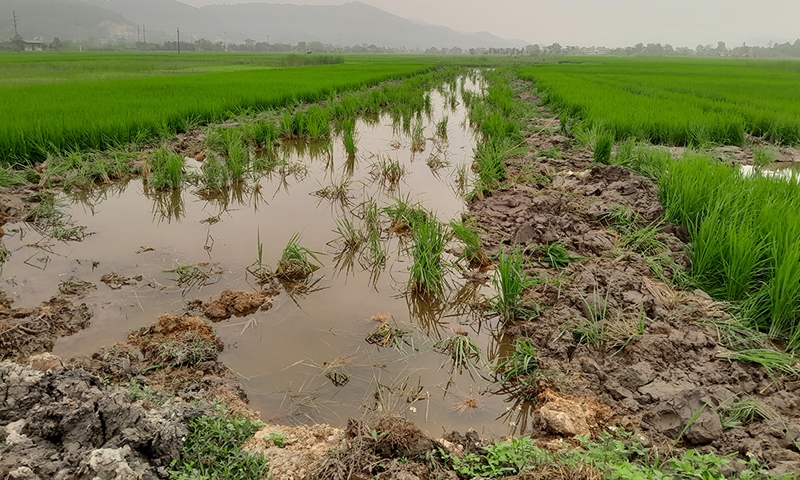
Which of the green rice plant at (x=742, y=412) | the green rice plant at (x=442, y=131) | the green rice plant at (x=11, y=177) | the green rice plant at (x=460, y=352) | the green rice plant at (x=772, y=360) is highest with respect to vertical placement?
the green rice plant at (x=442, y=131)

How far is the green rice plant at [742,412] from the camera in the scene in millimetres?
1943

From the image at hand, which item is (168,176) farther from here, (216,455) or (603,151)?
(603,151)

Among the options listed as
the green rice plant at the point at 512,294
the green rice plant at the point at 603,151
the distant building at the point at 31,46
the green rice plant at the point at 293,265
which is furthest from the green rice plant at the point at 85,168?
the distant building at the point at 31,46

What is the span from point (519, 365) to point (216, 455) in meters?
1.55

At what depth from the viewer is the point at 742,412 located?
78.4 inches

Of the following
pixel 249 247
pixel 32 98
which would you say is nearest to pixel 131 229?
pixel 249 247

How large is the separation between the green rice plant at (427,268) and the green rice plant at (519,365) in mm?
865

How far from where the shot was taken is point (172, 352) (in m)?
2.45

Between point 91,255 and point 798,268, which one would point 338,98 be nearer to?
point 91,255

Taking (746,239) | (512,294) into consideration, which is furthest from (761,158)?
(512,294)

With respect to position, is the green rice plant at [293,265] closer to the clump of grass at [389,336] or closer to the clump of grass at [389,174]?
the clump of grass at [389,336]

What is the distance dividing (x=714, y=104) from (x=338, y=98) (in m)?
9.72

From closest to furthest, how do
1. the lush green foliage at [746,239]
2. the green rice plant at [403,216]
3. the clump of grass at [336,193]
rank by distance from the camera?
the lush green foliage at [746,239], the green rice plant at [403,216], the clump of grass at [336,193]

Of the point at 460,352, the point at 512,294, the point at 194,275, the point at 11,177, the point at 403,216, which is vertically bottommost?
the point at 460,352
